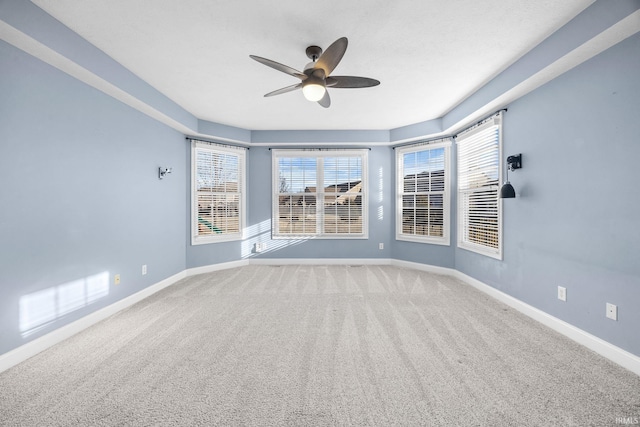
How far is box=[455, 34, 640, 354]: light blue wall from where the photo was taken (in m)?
1.84

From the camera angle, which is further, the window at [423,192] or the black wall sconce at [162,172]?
the window at [423,192]

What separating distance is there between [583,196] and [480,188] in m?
1.43

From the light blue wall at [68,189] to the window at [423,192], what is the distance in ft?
13.6

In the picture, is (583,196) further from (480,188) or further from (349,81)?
(349,81)

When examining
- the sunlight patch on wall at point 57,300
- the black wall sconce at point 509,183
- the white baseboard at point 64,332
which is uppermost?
the black wall sconce at point 509,183

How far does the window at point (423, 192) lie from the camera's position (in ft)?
14.3

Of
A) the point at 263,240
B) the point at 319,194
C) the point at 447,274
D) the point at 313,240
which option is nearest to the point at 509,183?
the point at 447,274

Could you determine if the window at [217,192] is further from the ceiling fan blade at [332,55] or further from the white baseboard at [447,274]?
the ceiling fan blade at [332,55]

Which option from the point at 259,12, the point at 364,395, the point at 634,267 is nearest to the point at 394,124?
the point at 259,12

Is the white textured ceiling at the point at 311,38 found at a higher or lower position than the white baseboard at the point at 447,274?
higher

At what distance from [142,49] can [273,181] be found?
9.62 ft

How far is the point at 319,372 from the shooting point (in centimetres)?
179

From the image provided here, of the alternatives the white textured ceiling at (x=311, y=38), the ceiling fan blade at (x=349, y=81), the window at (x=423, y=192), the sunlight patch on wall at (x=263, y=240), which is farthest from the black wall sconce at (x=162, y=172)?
the window at (x=423, y=192)

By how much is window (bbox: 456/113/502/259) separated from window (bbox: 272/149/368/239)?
5.68ft
